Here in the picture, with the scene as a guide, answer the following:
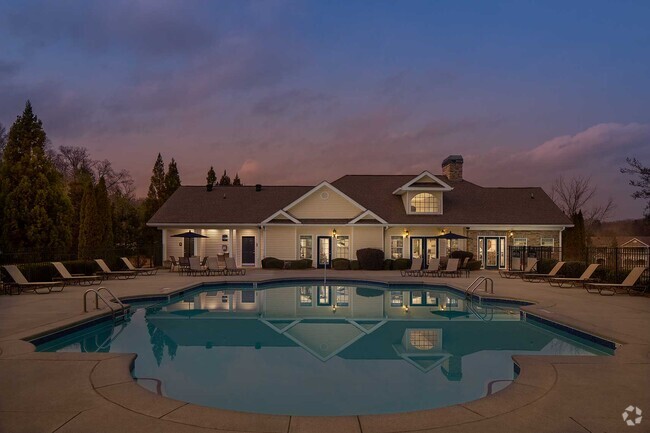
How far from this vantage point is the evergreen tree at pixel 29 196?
25.0 meters

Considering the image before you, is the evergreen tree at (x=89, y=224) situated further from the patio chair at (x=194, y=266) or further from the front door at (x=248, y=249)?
the front door at (x=248, y=249)

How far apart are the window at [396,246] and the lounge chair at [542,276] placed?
8.52 metres

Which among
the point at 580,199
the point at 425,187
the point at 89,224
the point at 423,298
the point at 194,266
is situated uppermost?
the point at 580,199

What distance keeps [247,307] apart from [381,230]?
15245mm

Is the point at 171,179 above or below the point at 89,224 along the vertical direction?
above

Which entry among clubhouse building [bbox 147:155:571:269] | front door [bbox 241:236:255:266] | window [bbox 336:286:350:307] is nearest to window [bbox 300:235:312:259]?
clubhouse building [bbox 147:155:571:269]

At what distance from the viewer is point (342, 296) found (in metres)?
17.5

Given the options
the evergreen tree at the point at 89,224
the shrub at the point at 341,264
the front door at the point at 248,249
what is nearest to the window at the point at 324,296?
the shrub at the point at 341,264

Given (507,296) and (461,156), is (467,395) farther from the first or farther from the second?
(461,156)

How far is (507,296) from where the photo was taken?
582 inches

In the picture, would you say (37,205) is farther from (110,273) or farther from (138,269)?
(110,273)

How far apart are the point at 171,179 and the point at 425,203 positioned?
22.4 meters

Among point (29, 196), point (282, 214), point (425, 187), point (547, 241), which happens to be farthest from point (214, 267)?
point (547, 241)

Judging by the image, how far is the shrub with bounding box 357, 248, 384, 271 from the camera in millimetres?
27078
